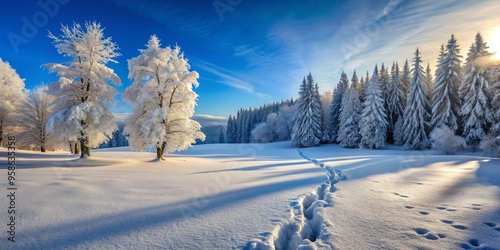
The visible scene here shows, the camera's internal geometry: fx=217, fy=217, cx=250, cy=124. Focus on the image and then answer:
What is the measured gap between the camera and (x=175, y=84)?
49.9 feet

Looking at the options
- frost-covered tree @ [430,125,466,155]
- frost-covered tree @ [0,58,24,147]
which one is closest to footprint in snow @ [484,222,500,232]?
frost-covered tree @ [430,125,466,155]

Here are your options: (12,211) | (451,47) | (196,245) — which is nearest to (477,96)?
(451,47)

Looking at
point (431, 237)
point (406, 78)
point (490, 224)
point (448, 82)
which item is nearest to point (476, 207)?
point (490, 224)

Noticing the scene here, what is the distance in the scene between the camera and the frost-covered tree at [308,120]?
38625mm

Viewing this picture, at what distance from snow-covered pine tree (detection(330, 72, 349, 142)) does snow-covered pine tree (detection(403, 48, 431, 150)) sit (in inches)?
477

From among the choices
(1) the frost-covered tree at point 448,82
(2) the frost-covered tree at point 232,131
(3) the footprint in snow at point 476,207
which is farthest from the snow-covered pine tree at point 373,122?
(2) the frost-covered tree at point 232,131

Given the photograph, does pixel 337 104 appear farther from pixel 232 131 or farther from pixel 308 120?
pixel 232 131

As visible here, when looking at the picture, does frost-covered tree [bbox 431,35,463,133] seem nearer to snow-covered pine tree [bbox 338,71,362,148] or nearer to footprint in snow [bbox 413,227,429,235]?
snow-covered pine tree [bbox 338,71,362,148]

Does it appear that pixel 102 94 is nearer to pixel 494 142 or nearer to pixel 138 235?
pixel 138 235

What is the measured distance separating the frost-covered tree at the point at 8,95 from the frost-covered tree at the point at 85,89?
15800mm

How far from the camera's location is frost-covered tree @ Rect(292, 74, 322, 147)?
1521 inches

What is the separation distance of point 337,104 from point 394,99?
31.2ft

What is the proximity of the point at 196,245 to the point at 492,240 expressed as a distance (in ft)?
16.8

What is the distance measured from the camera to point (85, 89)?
14031 mm
